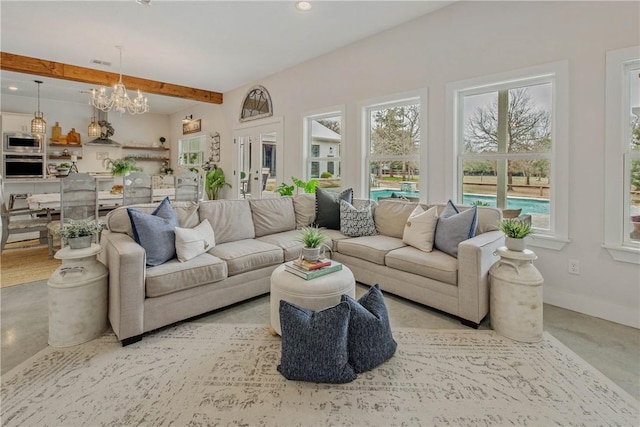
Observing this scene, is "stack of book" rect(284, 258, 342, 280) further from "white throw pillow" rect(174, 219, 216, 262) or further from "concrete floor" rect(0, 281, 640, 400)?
"white throw pillow" rect(174, 219, 216, 262)

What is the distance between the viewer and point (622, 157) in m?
2.51

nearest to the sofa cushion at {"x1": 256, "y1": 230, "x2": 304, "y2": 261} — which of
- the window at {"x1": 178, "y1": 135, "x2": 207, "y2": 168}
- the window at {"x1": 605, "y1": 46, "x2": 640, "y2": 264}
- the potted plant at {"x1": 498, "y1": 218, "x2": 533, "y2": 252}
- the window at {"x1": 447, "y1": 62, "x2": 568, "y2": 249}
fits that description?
the potted plant at {"x1": 498, "y1": 218, "x2": 533, "y2": 252}

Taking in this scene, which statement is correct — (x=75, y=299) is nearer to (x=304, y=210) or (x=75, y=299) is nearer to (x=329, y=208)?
(x=304, y=210)

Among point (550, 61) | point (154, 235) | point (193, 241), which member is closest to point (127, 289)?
point (154, 235)

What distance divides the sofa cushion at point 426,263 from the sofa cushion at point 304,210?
1291mm

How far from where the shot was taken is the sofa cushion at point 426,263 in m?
2.53

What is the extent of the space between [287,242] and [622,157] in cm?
288

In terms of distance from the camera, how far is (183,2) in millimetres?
3344

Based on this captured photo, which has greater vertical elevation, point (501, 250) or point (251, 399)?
point (501, 250)

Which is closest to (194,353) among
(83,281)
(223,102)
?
(83,281)

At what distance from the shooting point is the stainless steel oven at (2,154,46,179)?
6.43 metres

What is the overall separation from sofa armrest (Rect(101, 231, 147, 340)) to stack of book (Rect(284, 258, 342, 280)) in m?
0.99

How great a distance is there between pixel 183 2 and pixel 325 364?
3685 mm

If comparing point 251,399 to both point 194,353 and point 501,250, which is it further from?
point 501,250
